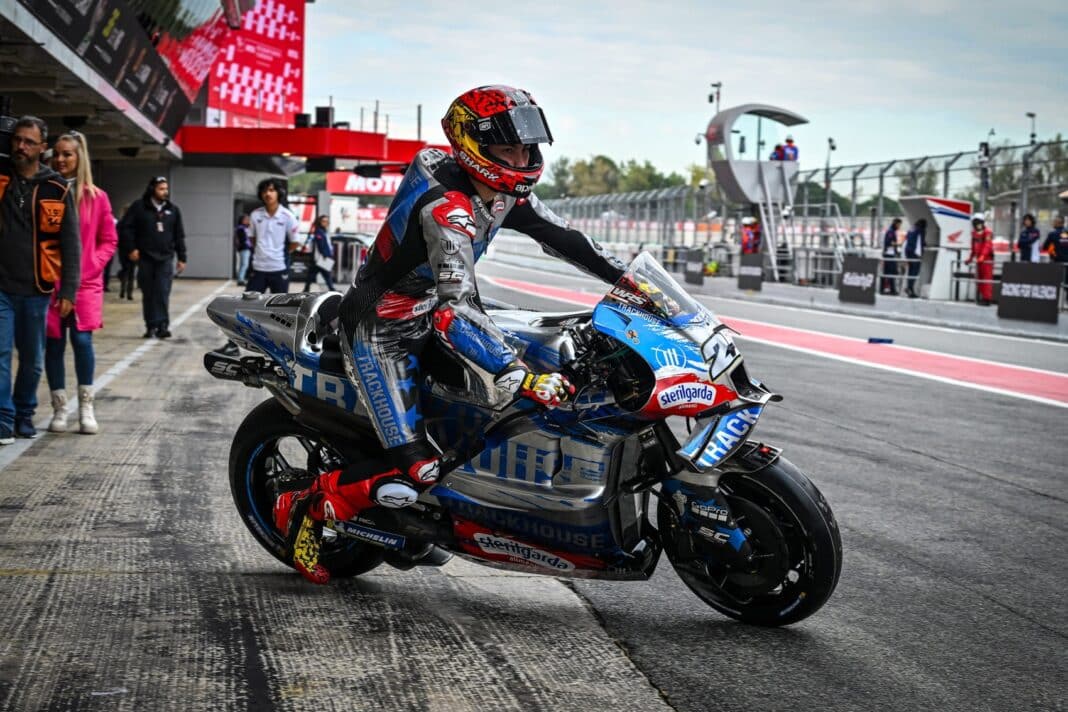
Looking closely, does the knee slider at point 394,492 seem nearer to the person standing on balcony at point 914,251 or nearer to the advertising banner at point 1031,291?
the advertising banner at point 1031,291

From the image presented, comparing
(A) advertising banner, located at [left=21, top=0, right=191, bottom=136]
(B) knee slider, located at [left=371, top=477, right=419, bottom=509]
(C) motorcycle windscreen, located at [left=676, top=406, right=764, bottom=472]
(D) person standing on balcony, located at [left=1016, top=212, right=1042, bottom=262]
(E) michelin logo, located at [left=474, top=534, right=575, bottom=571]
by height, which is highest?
(A) advertising banner, located at [left=21, top=0, right=191, bottom=136]

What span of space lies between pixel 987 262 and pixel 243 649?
24.3 metres

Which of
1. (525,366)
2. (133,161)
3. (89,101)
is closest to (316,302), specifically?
(525,366)

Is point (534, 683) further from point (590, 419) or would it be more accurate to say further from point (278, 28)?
point (278, 28)

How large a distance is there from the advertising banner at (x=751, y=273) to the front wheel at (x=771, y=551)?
30.0 m

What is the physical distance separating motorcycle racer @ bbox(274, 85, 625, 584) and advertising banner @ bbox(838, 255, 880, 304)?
77.0 ft

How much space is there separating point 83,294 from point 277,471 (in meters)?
3.83

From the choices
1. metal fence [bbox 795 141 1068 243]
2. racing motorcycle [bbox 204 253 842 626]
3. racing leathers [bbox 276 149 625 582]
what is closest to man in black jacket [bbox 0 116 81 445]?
racing motorcycle [bbox 204 253 842 626]

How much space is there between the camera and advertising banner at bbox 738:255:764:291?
34.3 m

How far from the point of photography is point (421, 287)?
4676 mm

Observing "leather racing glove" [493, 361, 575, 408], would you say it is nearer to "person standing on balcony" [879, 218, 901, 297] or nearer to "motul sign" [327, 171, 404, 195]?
"person standing on balcony" [879, 218, 901, 297]

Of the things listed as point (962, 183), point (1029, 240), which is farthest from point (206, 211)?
point (1029, 240)

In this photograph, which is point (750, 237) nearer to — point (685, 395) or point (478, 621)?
point (478, 621)

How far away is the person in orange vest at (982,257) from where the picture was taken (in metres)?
25.5
